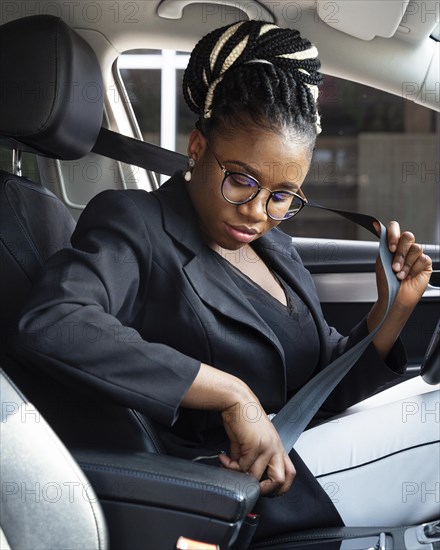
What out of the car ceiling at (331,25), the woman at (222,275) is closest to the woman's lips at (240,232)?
the woman at (222,275)

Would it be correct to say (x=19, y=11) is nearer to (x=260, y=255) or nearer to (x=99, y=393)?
(x=260, y=255)

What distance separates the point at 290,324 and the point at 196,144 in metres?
0.37

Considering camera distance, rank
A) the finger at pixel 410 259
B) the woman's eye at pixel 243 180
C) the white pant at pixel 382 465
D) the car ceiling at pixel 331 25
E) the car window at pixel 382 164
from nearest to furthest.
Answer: the woman's eye at pixel 243 180 < the white pant at pixel 382 465 < the finger at pixel 410 259 < the car ceiling at pixel 331 25 < the car window at pixel 382 164

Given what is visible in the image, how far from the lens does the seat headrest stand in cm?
166

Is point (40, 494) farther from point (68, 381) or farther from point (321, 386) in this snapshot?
point (321, 386)

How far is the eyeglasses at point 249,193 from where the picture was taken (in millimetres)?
1485

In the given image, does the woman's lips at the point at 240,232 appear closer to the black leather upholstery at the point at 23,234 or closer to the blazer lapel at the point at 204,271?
the blazer lapel at the point at 204,271

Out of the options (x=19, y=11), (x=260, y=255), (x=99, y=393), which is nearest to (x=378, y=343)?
(x=260, y=255)

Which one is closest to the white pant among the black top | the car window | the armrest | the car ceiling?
the black top

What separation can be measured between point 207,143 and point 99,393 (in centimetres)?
49

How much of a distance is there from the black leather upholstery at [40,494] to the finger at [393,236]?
0.72 metres

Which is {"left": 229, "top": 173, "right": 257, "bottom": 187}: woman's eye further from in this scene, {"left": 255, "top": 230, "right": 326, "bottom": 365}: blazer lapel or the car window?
the car window

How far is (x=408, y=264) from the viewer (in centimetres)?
169

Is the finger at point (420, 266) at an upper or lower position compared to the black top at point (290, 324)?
upper
